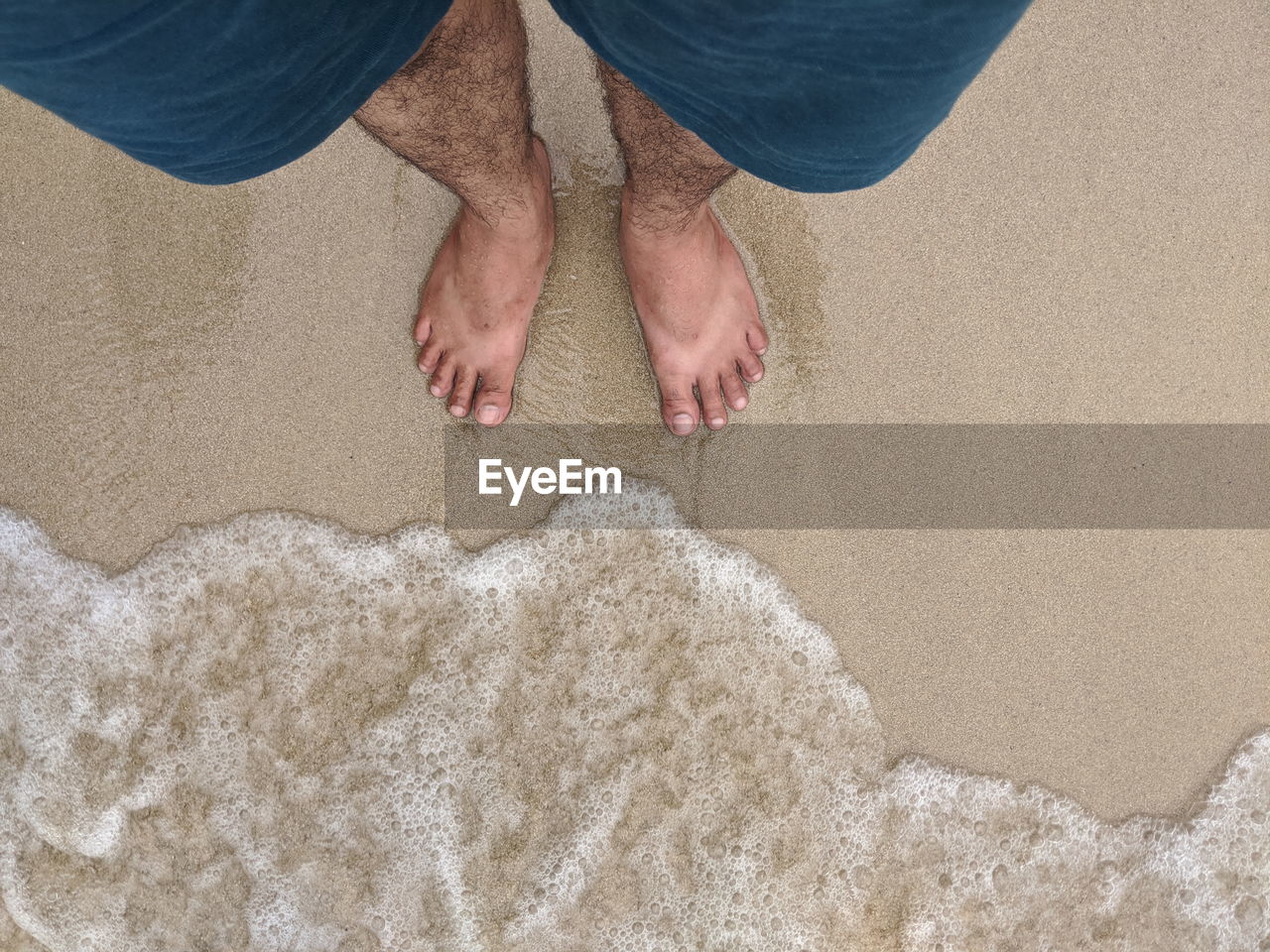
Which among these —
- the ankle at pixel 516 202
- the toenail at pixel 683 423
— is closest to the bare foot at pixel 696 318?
the toenail at pixel 683 423

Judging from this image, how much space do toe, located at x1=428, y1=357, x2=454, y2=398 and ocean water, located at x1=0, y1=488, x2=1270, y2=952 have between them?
0.26m

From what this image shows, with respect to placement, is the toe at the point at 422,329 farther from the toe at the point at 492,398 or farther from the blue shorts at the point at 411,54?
the blue shorts at the point at 411,54

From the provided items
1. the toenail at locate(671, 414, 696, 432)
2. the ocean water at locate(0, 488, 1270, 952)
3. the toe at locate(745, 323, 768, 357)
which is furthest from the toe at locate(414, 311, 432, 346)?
the toe at locate(745, 323, 768, 357)

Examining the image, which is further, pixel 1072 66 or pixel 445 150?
pixel 1072 66

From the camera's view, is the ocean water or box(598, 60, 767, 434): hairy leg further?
the ocean water

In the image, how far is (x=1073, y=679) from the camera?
1563mm

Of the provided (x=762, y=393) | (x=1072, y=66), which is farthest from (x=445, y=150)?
(x=1072, y=66)

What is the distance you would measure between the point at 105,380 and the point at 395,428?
1.69ft

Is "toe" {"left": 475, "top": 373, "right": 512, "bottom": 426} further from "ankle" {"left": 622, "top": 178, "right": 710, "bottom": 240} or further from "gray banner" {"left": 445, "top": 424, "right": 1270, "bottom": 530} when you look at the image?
"ankle" {"left": 622, "top": 178, "right": 710, "bottom": 240}

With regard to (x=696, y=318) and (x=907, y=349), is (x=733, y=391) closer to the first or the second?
(x=696, y=318)

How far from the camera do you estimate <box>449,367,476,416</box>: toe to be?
5.06 ft

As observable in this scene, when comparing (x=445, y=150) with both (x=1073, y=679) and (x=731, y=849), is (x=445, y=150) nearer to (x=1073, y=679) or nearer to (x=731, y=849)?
(x=731, y=849)

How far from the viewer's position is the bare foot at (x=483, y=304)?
146 centimetres

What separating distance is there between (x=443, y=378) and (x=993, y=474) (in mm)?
991
